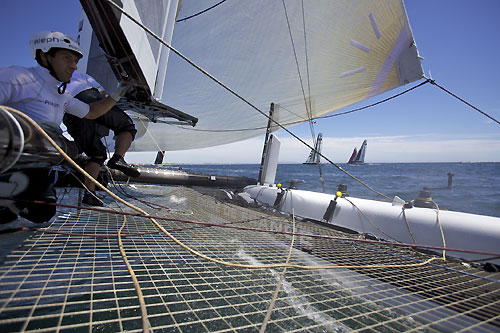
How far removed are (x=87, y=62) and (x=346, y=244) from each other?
5.52 metres

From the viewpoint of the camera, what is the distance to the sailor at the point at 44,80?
4.61ft

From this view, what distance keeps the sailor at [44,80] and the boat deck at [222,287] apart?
808mm

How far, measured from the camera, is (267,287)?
1.50 meters

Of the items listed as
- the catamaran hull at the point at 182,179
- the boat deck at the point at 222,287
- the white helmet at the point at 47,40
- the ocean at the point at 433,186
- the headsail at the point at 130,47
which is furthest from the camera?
the ocean at the point at 433,186

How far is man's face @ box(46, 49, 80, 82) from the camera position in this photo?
159 centimetres

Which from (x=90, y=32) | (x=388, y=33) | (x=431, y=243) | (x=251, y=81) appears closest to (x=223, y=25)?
(x=251, y=81)

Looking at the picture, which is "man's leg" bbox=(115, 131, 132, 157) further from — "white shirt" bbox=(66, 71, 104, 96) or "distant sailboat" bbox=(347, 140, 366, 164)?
"distant sailboat" bbox=(347, 140, 366, 164)

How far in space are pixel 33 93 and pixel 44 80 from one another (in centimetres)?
12

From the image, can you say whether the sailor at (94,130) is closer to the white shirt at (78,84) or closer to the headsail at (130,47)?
the white shirt at (78,84)

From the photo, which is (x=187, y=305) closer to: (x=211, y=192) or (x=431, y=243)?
(x=431, y=243)

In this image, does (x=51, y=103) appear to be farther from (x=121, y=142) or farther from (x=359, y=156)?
(x=359, y=156)

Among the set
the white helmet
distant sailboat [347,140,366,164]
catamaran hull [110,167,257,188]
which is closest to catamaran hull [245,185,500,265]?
catamaran hull [110,167,257,188]

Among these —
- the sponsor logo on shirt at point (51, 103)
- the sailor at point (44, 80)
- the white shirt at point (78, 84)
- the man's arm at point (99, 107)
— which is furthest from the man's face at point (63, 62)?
the white shirt at point (78, 84)

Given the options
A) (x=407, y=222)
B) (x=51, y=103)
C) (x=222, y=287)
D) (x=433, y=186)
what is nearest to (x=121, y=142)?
(x=51, y=103)
